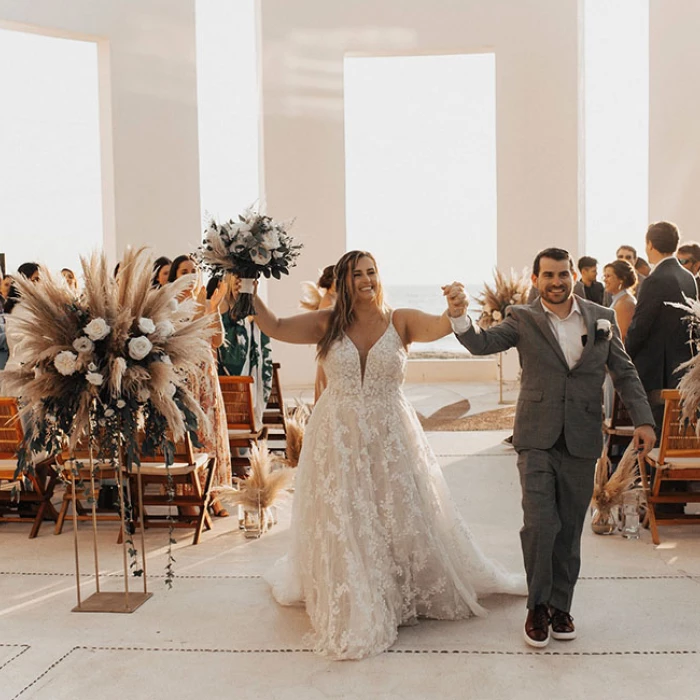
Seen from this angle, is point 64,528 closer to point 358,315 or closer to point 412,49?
point 358,315

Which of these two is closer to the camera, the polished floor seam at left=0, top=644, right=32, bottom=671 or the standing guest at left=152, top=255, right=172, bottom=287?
the polished floor seam at left=0, top=644, right=32, bottom=671

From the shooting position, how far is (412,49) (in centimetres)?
1652

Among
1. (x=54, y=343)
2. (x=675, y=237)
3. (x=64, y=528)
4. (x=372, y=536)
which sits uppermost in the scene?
(x=675, y=237)

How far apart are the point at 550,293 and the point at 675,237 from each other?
8.98 feet

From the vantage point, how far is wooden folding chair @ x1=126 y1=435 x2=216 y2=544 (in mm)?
6793

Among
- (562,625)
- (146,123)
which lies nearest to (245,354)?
(562,625)

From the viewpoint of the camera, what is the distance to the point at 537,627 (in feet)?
15.8

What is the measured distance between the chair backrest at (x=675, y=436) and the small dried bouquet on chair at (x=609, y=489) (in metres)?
0.24

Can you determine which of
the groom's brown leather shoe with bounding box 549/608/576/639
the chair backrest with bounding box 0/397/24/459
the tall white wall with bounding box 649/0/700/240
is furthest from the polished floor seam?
the tall white wall with bounding box 649/0/700/240

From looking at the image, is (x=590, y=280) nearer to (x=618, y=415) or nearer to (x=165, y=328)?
(x=618, y=415)

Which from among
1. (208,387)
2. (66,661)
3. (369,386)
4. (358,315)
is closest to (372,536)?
(369,386)

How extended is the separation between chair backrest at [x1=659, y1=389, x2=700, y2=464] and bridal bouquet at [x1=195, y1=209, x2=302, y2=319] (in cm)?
280

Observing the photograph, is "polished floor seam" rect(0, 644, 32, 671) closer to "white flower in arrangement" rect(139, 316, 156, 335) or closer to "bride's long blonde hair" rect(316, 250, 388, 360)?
"white flower in arrangement" rect(139, 316, 156, 335)

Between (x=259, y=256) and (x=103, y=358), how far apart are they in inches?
38.7
